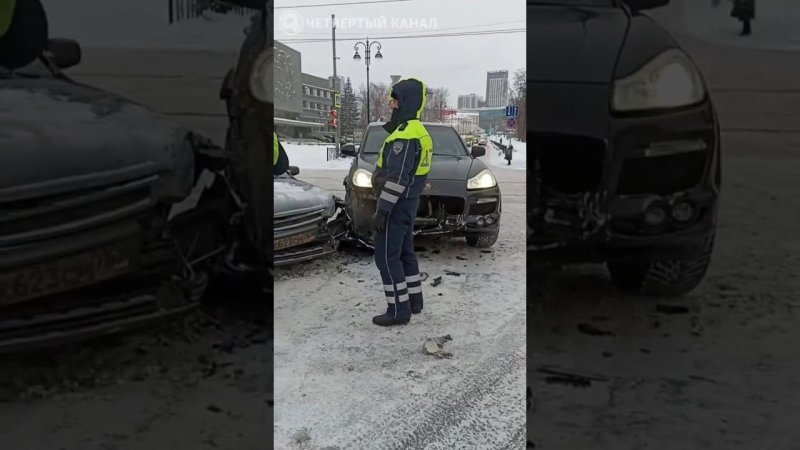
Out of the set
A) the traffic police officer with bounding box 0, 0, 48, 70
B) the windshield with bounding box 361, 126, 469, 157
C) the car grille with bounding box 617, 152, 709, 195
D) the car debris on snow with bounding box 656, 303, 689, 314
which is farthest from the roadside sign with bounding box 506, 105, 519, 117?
the traffic police officer with bounding box 0, 0, 48, 70

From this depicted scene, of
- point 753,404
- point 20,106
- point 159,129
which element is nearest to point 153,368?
point 159,129

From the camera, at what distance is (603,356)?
205cm

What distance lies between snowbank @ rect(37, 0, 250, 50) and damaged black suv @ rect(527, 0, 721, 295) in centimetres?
113

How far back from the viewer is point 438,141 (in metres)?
2.27

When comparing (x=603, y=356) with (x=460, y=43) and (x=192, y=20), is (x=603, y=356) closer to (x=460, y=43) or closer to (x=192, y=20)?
(x=460, y=43)

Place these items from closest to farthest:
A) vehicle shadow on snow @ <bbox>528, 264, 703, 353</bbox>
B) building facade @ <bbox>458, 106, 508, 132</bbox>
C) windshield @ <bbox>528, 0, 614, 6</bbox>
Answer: windshield @ <bbox>528, 0, 614, 6</bbox>
vehicle shadow on snow @ <bbox>528, 264, 703, 353</bbox>
building facade @ <bbox>458, 106, 508, 132</bbox>

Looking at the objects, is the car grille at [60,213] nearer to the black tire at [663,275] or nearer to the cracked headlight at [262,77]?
the cracked headlight at [262,77]

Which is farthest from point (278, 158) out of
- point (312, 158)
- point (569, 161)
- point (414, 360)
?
point (569, 161)

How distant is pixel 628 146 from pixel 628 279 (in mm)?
504

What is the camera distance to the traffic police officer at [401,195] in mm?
2205

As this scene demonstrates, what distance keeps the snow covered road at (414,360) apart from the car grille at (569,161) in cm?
14

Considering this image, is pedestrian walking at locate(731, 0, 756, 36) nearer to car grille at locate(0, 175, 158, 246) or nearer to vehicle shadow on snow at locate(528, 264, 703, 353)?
vehicle shadow on snow at locate(528, 264, 703, 353)

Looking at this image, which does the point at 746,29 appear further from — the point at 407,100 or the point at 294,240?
the point at 294,240

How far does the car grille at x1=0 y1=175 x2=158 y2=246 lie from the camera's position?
1833mm
